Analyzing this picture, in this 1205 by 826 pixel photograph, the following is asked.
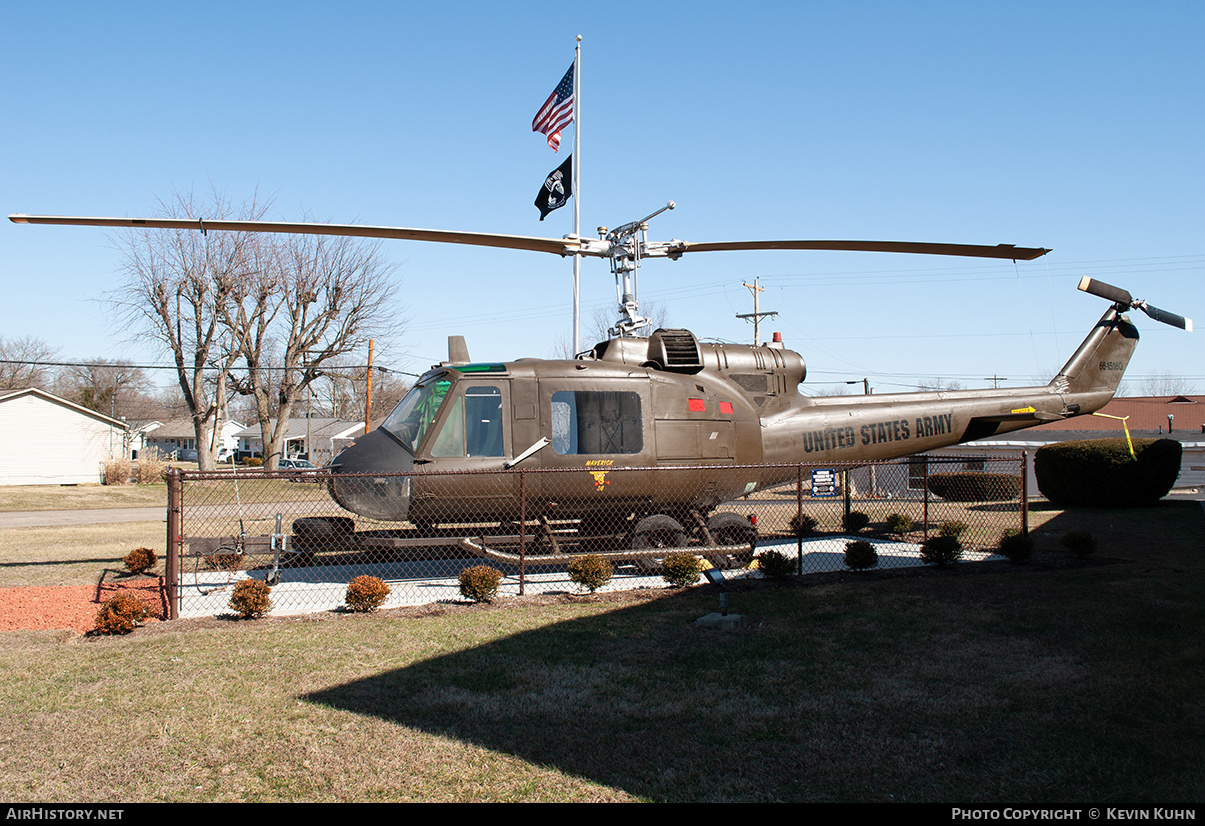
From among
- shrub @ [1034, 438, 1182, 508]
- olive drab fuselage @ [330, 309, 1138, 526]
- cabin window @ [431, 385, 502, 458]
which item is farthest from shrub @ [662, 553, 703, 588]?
shrub @ [1034, 438, 1182, 508]

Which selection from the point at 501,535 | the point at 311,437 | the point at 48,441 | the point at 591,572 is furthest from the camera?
the point at 311,437

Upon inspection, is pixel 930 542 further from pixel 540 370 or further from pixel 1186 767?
pixel 1186 767

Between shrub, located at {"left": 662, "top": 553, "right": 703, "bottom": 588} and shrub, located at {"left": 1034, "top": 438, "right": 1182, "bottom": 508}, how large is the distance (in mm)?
14883

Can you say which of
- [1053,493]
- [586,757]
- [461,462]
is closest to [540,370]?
[461,462]

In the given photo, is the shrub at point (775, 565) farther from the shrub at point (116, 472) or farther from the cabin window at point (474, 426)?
the shrub at point (116, 472)

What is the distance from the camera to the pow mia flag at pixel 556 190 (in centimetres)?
1464

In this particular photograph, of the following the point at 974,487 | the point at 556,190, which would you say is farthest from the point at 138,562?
the point at 974,487

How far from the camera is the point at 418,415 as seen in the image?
9.98 meters

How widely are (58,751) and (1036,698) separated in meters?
6.21

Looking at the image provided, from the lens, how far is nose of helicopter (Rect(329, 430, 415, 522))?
9.42m

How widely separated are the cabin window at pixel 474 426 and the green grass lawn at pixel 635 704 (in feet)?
6.97

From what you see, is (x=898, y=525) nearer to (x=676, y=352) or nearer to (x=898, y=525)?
(x=898, y=525)

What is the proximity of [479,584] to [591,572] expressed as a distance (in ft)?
4.33

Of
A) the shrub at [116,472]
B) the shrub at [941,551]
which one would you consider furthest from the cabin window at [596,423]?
the shrub at [116,472]
